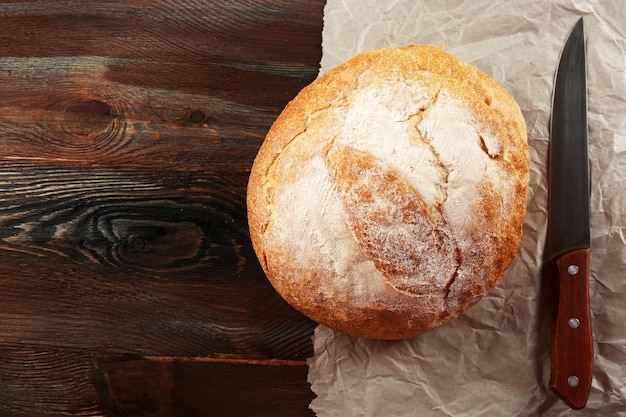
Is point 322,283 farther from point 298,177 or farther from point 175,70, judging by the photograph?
point 175,70

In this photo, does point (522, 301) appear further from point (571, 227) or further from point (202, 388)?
point (202, 388)

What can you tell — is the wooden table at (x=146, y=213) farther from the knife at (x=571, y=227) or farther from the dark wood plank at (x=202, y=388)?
the knife at (x=571, y=227)

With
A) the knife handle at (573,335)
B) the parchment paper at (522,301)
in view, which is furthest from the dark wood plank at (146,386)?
the knife handle at (573,335)

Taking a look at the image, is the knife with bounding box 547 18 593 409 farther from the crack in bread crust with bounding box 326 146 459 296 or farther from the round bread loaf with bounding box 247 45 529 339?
the crack in bread crust with bounding box 326 146 459 296

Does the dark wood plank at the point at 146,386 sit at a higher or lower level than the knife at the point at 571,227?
lower

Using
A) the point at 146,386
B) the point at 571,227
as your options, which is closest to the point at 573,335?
the point at 571,227

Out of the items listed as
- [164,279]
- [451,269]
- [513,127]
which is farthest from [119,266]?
[513,127]

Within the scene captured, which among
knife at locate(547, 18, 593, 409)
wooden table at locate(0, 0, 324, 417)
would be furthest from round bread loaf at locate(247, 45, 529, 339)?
wooden table at locate(0, 0, 324, 417)
